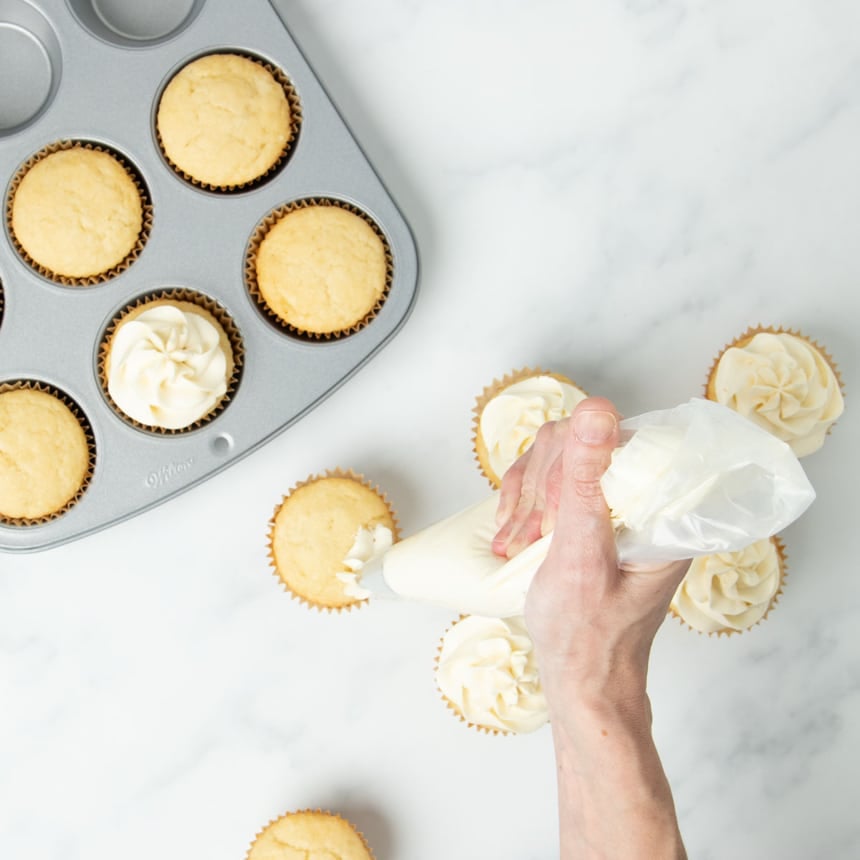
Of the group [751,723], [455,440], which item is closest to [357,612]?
[455,440]

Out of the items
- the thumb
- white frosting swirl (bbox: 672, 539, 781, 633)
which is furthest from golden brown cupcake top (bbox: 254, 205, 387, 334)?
white frosting swirl (bbox: 672, 539, 781, 633)

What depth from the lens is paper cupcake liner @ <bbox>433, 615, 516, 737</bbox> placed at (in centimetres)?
229

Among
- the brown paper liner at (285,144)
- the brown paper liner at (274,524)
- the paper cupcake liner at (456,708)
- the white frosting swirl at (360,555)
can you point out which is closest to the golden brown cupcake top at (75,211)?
the brown paper liner at (285,144)

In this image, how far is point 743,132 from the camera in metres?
2.45

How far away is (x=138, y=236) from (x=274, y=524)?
0.78m

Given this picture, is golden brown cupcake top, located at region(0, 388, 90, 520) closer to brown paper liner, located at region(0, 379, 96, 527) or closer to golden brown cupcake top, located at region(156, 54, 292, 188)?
brown paper liner, located at region(0, 379, 96, 527)

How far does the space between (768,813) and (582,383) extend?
1280 mm

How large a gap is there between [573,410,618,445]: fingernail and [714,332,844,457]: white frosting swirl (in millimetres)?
953

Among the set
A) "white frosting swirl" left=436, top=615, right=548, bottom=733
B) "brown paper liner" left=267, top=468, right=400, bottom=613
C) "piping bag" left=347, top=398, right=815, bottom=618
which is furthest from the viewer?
"brown paper liner" left=267, top=468, right=400, bottom=613

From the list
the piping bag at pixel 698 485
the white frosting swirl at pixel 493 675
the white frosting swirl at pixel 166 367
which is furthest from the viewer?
the white frosting swirl at pixel 493 675

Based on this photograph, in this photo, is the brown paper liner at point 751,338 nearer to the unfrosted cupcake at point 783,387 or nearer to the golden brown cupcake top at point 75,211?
the unfrosted cupcake at point 783,387

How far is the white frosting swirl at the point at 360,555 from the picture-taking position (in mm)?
2221

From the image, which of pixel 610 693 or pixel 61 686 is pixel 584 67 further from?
pixel 61 686

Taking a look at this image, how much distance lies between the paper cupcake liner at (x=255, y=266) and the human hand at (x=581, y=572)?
626 millimetres
